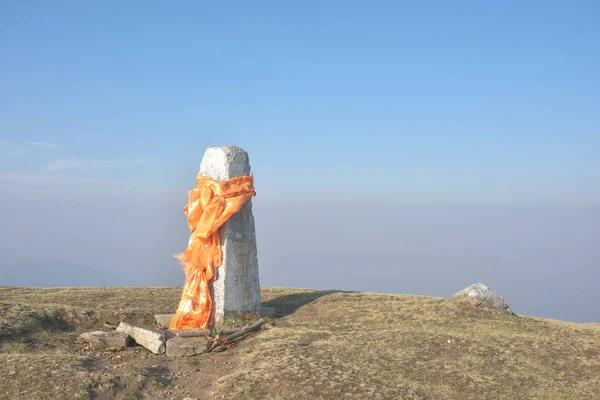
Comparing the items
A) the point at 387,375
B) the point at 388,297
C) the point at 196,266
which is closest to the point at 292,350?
the point at 387,375

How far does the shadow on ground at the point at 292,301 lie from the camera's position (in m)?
13.9

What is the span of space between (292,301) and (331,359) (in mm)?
5882

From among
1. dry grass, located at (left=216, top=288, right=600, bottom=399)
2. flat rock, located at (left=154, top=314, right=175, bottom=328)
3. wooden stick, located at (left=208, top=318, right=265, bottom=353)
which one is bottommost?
dry grass, located at (left=216, top=288, right=600, bottom=399)

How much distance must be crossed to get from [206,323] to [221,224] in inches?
84.8

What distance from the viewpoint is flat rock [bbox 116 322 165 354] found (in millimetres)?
10328

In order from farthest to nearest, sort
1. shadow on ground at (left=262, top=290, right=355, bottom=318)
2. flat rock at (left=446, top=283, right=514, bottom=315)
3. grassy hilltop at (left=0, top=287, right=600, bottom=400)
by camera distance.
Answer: shadow on ground at (left=262, top=290, right=355, bottom=318) < flat rock at (left=446, top=283, right=514, bottom=315) < grassy hilltop at (left=0, top=287, right=600, bottom=400)

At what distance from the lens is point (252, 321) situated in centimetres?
1216

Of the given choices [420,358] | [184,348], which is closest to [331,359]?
[420,358]

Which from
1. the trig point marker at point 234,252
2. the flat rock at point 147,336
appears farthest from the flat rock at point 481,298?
the flat rock at point 147,336

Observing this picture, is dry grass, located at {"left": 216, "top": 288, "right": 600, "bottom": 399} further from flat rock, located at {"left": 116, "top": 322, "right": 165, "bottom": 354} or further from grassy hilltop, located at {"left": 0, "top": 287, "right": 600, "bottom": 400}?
flat rock, located at {"left": 116, "top": 322, "right": 165, "bottom": 354}

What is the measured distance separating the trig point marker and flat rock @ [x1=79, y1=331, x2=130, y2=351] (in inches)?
80.7

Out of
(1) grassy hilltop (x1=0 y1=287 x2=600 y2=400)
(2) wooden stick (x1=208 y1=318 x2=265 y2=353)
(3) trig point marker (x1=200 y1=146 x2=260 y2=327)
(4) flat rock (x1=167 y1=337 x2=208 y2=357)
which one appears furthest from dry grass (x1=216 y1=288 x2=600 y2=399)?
(3) trig point marker (x1=200 y1=146 x2=260 y2=327)

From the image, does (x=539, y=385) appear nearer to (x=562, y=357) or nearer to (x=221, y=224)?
(x=562, y=357)

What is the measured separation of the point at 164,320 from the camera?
1234 centimetres
